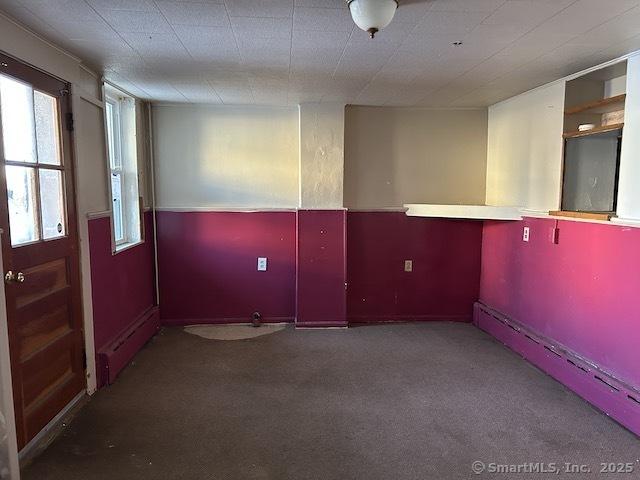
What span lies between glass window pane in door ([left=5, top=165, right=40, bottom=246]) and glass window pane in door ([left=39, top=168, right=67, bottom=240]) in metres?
0.07

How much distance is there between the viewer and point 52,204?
2484 mm

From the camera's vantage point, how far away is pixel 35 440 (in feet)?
7.49

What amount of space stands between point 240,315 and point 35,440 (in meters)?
2.25

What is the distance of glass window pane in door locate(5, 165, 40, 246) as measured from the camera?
214 centimetres

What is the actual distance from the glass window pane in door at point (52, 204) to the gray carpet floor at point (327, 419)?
1091 mm

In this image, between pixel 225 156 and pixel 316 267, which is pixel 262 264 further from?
pixel 225 156

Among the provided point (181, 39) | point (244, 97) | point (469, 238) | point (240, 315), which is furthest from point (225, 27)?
point (469, 238)

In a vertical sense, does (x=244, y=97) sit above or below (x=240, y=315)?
above

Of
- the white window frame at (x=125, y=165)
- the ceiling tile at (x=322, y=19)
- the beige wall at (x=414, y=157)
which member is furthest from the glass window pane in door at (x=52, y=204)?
the beige wall at (x=414, y=157)

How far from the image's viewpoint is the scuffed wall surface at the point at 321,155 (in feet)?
13.6

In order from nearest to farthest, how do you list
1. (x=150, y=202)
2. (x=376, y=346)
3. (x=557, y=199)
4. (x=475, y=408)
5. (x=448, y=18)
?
(x=448, y=18), (x=475, y=408), (x=557, y=199), (x=376, y=346), (x=150, y=202)

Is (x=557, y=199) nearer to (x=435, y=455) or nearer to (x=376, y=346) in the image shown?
(x=376, y=346)

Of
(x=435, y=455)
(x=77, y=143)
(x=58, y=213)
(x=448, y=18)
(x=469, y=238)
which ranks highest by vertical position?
(x=448, y=18)

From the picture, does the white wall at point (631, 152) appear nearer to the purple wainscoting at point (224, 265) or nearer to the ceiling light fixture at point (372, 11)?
the ceiling light fixture at point (372, 11)
